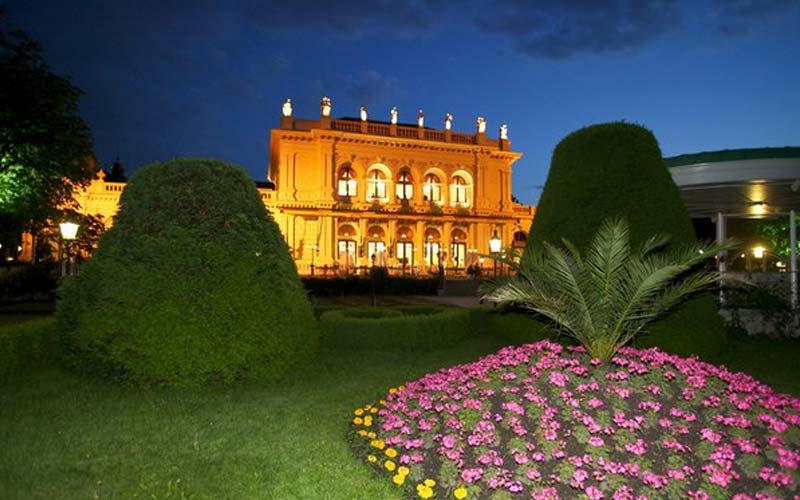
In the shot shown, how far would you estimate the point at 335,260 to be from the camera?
166 feet

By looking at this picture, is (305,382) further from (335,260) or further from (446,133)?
(446,133)

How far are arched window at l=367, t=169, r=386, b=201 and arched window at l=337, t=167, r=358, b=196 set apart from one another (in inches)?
58.9

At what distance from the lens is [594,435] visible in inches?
175

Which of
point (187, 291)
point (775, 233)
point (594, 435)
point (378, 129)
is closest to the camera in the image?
point (594, 435)

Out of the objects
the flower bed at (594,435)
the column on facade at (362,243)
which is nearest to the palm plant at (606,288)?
the flower bed at (594,435)

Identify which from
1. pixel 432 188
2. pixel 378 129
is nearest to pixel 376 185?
pixel 378 129

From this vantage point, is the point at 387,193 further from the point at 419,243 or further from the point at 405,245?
the point at 419,243

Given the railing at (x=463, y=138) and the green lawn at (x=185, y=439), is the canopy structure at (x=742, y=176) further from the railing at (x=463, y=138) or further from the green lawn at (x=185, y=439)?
the railing at (x=463, y=138)

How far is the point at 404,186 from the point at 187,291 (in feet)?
160

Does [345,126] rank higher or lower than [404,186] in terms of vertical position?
higher

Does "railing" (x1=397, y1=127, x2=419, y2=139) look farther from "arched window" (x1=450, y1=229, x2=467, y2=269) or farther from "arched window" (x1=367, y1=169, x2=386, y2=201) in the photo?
"arched window" (x1=450, y1=229, x2=467, y2=269)

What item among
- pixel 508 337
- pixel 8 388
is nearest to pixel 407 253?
pixel 508 337

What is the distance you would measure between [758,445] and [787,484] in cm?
41

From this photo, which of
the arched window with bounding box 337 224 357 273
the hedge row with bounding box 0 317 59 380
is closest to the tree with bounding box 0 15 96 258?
the hedge row with bounding box 0 317 59 380
